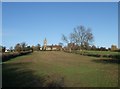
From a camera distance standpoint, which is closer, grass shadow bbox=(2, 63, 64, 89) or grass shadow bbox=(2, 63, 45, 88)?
grass shadow bbox=(2, 63, 64, 89)

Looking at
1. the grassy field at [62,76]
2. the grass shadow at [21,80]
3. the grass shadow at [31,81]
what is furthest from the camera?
the grassy field at [62,76]

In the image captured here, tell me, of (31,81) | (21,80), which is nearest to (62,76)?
(31,81)

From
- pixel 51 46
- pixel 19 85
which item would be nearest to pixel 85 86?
pixel 19 85

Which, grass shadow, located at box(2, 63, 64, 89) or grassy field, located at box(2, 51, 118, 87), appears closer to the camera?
grass shadow, located at box(2, 63, 64, 89)

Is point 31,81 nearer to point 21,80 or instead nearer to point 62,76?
point 21,80

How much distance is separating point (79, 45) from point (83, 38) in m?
4.21

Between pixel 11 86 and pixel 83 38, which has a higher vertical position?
pixel 83 38

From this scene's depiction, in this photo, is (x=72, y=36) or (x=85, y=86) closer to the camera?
(x=85, y=86)

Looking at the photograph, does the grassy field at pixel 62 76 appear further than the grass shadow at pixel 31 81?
Yes

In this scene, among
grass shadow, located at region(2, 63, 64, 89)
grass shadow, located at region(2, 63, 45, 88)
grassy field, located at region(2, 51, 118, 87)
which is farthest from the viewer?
grassy field, located at region(2, 51, 118, 87)

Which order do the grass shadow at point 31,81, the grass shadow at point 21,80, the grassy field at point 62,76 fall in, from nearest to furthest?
the grass shadow at point 31,81 → the grass shadow at point 21,80 → the grassy field at point 62,76

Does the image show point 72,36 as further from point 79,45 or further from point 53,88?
point 53,88

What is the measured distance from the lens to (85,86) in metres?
12.3

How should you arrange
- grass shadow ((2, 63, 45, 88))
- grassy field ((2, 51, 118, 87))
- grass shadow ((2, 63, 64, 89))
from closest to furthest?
grass shadow ((2, 63, 64, 89))
grass shadow ((2, 63, 45, 88))
grassy field ((2, 51, 118, 87))
